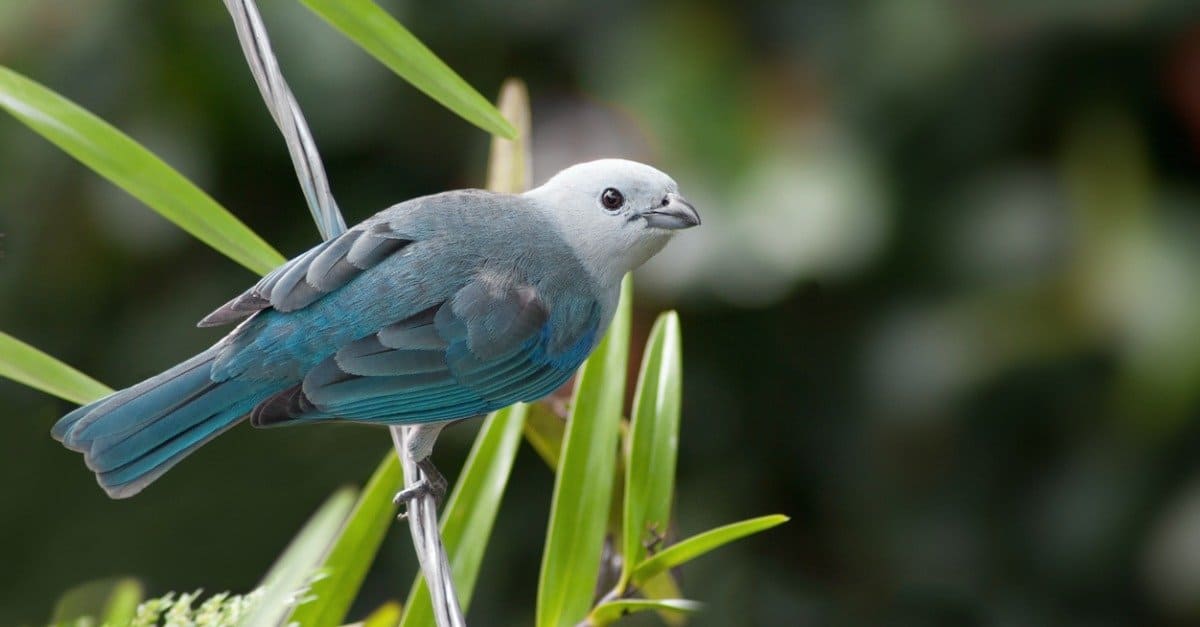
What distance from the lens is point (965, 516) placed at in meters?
3.91

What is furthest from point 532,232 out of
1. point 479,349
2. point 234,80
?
point 234,80

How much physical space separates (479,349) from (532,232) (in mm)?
194

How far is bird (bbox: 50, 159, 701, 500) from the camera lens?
4.35 feet

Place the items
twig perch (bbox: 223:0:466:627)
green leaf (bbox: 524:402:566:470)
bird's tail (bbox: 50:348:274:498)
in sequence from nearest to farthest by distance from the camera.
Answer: bird's tail (bbox: 50:348:274:498) → twig perch (bbox: 223:0:466:627) → green leaf (bbox: 524:402:566:470)

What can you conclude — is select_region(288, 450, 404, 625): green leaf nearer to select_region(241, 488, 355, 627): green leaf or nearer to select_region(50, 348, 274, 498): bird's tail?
select_region(241, 488, 355, 627): green leaf

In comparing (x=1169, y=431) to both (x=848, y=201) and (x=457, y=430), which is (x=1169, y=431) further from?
(x=457, y=430)

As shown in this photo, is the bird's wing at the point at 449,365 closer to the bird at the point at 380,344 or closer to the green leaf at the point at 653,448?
the bird at the point at 380,344

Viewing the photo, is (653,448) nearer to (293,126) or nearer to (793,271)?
(293,126)

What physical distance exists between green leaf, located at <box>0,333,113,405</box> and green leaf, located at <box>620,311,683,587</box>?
2.15 ft

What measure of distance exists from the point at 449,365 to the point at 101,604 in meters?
1.74

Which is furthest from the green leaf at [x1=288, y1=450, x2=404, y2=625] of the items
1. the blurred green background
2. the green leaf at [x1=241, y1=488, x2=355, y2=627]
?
the blurred green background

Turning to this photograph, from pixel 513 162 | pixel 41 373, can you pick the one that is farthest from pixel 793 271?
pixel 41 373

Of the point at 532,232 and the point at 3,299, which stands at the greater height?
the point at 3,299

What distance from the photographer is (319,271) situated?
1.42 m
